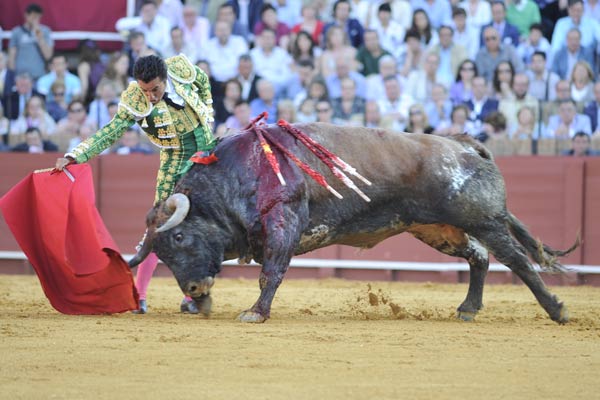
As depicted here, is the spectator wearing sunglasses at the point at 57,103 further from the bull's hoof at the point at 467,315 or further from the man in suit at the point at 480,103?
the bull's hoof at the point at 467,315

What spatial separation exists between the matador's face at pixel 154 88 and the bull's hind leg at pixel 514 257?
1.88 metres

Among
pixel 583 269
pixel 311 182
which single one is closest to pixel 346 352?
pixel 311 182

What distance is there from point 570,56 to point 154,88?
5.48 m

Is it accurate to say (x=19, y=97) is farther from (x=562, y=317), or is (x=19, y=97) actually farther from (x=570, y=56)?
(x=562, y=317)

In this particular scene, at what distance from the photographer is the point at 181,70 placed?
235 inches

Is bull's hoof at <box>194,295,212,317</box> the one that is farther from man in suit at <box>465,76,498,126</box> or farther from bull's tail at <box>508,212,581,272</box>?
man in suit at <box>465,76,498,126</box>

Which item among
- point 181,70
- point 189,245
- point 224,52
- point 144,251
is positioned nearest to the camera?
point 189,245

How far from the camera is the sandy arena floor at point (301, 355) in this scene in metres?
3.80

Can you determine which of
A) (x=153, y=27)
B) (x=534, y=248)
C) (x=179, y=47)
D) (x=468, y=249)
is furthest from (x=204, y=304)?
(x=153, y=27)

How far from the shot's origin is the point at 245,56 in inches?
415

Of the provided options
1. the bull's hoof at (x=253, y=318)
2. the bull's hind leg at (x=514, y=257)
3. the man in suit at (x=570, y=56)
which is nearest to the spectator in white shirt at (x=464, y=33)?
the man in suit at (x=570, y=56)

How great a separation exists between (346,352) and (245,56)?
636cm

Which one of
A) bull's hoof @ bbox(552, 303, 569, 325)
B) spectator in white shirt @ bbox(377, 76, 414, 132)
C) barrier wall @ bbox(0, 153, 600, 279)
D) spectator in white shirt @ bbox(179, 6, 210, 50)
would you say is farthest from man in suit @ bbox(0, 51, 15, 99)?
bull's hoof @ bbox(552, 303, 569, 325)

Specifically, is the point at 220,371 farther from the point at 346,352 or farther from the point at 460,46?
the point at 460,46
